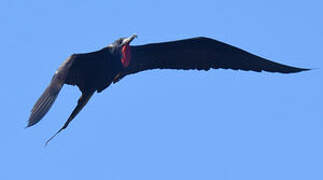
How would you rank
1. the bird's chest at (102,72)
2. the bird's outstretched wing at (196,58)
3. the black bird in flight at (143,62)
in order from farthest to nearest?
the bird's outstretched wing at (196,58) < the bird's chest at (102,72) < the black bird in flight at (143,62)

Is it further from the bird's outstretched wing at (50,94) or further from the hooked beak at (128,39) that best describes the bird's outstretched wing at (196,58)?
the bird's outstretched wing at (50,94)

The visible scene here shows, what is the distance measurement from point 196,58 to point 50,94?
→ 320cm

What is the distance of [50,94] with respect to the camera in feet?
49.2

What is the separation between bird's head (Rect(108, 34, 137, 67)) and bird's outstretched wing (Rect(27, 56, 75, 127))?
836mm

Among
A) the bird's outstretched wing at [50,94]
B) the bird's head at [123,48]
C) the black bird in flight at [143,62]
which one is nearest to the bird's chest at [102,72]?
the black bird in flight at [143,62]

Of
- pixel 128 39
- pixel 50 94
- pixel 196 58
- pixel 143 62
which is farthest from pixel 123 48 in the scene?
pixel 50 94

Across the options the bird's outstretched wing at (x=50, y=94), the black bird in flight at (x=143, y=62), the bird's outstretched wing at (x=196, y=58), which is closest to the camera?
the bird's outstretched wing at (x=50, y=94)

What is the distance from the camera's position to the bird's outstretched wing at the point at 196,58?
16875 millimetres

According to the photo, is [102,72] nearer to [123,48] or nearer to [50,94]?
[123,48]

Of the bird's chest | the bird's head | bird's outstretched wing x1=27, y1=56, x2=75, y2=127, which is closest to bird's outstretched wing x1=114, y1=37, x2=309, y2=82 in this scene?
the bird's head

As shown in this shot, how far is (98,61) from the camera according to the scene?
16250mm

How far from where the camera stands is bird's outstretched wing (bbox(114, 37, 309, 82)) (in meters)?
16.9

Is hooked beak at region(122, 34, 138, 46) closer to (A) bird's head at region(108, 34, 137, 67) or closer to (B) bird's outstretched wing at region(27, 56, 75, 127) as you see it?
(A) bird's head at region(108, 34, 137, 67)

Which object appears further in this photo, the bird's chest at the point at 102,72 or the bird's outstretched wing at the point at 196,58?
the bird's outstretched wing at the point at 196,58
